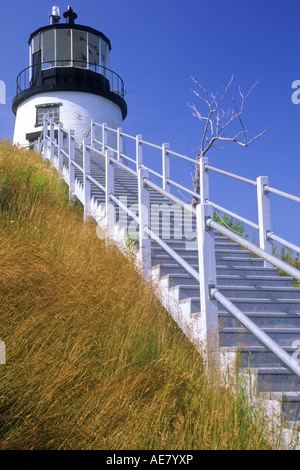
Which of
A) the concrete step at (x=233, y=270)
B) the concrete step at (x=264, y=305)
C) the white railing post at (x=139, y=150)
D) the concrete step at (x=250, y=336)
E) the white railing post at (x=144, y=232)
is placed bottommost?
the concrete step at (x=250, y=336)

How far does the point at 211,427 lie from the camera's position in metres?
2.96

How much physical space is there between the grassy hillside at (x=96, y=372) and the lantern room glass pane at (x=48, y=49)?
20.8 metres

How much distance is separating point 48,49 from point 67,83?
230cm

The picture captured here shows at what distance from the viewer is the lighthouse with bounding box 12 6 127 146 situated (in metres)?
23.7

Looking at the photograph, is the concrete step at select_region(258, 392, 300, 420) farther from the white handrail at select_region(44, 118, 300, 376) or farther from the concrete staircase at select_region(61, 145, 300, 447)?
the white handrail at select_region(44, 118, 300, 376)

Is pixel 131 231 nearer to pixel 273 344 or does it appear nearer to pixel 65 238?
pixel 65 238

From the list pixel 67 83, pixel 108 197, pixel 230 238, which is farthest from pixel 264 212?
pixel 67 83

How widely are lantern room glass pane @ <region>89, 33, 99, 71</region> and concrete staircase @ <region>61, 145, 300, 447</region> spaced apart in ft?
59.3

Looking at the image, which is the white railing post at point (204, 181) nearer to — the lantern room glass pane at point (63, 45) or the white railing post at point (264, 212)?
the white railing post at point (264, 212)

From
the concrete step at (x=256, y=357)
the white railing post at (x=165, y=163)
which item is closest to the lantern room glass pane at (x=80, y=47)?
the white railing post at (x=165, y=163)

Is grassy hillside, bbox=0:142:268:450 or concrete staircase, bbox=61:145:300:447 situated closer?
grassy hillside, bbox=0:142:268:450

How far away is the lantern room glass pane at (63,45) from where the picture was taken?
24.0 m

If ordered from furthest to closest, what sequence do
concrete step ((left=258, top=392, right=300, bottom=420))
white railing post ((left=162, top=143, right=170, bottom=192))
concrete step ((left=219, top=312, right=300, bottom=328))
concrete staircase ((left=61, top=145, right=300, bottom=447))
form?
1. white railing post ((left=162, top=143, right=170, bottom=192))
2. concrete step ((left=219, top=312, right=300, bottom=328))
3. concrete staircase ((left=61, top=145, right=300, bottom=447))
4. concrete step ((left=258, top=392, right=300, bottom=420))

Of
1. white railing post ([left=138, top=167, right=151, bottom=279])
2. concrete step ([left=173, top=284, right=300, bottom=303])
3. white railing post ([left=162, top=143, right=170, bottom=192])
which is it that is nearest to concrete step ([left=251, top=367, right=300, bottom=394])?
concrete step ([left=173, top=284, right=300, bottom=303])
